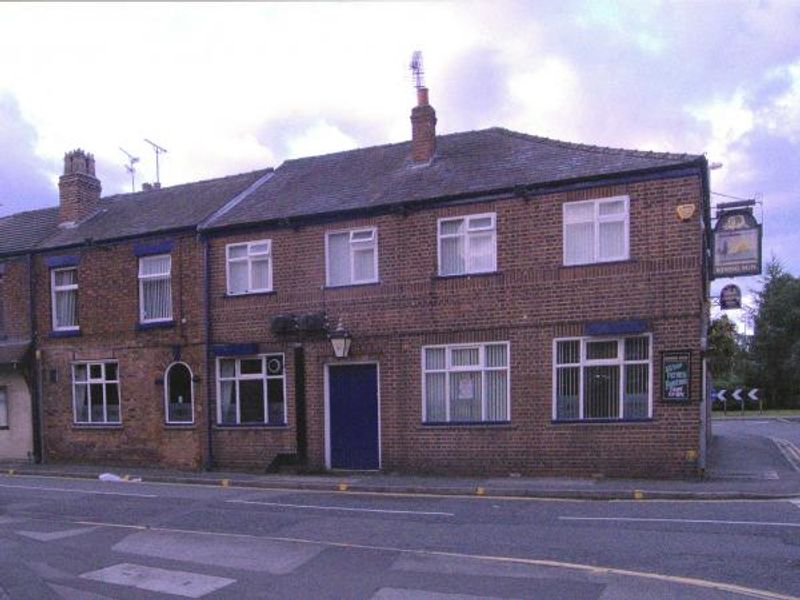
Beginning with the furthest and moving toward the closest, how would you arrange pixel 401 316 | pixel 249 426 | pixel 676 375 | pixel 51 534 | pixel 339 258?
pixel 249 426 → pixel 339 258 → pixel 401 316 → pixel 676 375 → pixel 51 534

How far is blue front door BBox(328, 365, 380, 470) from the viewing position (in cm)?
1547

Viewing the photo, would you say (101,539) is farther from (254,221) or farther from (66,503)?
(254,221)

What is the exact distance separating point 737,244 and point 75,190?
1735 centimetres

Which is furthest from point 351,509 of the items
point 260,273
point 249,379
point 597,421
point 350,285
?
point 260,273

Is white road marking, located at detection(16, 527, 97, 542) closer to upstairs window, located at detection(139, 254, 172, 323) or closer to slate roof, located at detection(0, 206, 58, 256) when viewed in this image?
upstairs window, located at detection(139, 254, 172, 323)

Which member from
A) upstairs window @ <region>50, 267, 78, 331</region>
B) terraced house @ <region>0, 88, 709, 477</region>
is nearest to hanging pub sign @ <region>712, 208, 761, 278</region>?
terraced house @ <region>0, 88, 709, 477</region>

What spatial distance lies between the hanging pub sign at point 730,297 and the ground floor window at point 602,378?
500cm

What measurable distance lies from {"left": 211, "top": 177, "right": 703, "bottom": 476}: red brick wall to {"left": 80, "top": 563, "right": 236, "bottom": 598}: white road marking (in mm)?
7863

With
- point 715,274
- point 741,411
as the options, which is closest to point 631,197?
point 715,274

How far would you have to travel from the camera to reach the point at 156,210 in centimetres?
1967

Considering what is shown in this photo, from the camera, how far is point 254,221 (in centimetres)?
1652

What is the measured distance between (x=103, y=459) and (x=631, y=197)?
14.0 metres

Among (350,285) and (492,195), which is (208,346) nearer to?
(350,285)

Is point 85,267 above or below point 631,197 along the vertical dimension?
below
